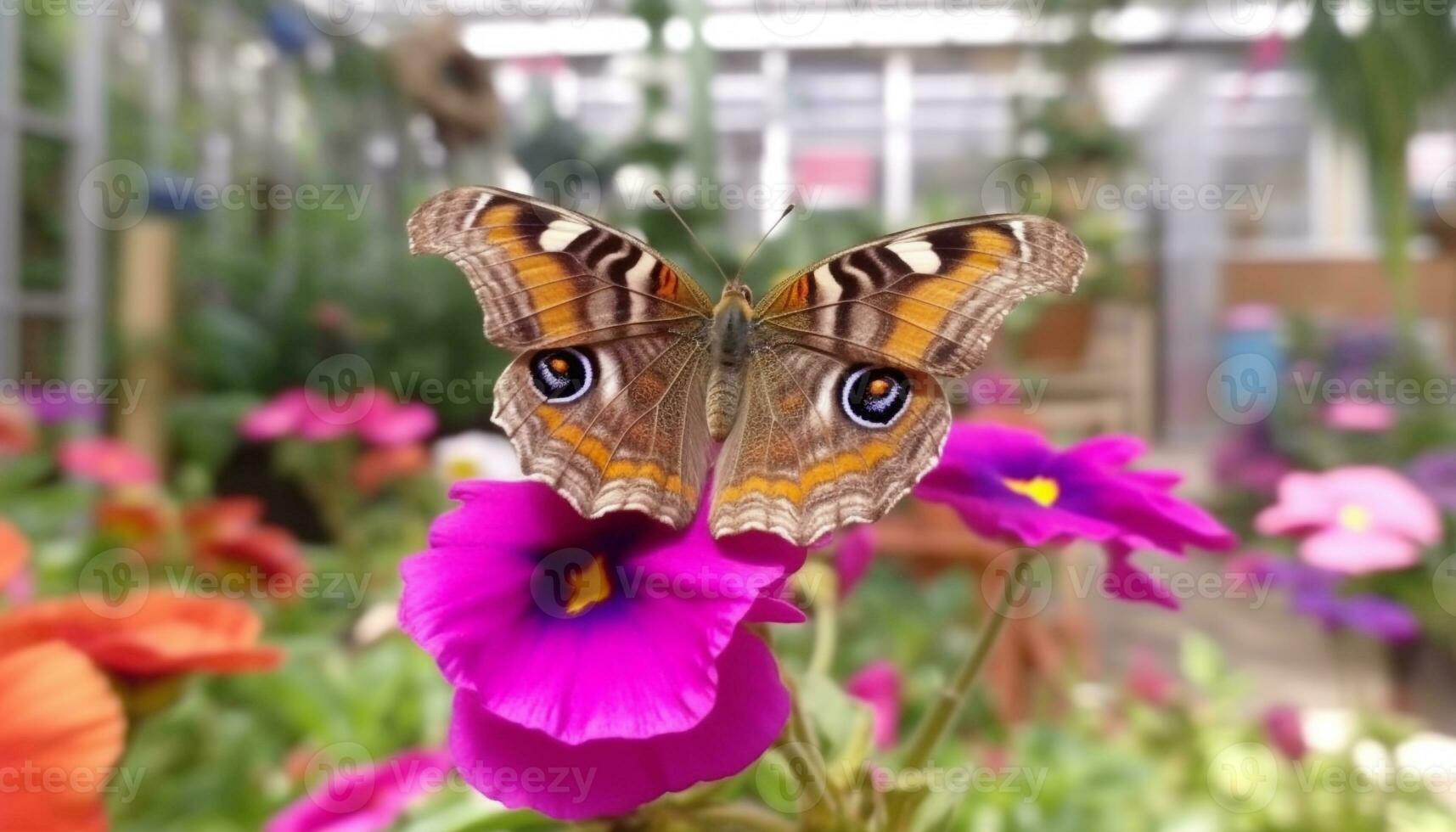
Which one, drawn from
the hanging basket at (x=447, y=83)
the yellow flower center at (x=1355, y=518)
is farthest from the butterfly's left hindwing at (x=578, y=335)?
the hanging basket at (x=447, y=83)

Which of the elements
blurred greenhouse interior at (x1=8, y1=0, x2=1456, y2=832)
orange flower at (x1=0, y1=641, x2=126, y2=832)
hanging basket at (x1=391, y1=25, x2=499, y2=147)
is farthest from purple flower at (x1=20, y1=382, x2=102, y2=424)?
orange flower at (x1=0, y1=641, x2=126, y2=832)

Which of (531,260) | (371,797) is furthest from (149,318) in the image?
(531,260)

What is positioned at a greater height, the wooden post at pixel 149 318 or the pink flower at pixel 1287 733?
the wooden post at pixel 149 318

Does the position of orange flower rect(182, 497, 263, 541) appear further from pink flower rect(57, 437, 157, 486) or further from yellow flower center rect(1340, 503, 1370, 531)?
yellow flower center rect(1340, 503, 1370, 531)

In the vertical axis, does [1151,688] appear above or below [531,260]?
below

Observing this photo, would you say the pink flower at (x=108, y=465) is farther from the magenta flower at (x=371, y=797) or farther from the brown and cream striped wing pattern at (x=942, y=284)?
the brown and cream striped wing pattern at (x=942, y=284)

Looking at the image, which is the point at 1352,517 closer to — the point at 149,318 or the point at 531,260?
the point at 531,260
